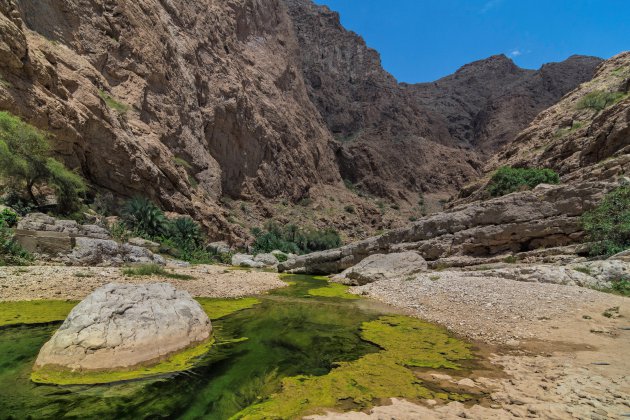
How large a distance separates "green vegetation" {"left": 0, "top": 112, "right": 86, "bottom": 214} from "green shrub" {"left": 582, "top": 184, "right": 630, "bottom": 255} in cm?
3129

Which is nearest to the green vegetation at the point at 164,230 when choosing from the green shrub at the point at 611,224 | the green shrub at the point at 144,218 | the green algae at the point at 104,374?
the green shrub at the point at 144,218

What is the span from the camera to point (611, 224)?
1498 cm

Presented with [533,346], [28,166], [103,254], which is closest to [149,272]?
[103,254]

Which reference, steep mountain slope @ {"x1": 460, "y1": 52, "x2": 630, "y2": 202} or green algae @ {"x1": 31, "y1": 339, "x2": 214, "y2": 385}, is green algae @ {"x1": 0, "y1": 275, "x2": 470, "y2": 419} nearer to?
green algae @ {"x1": 31, "y1": 339, "x2": 214, "y2": 385}

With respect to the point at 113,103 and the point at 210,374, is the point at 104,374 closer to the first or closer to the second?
the point at 210,374

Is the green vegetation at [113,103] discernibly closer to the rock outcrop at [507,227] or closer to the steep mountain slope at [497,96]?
the rock outcrop at [507,227]

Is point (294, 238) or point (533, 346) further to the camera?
point (294, 238)

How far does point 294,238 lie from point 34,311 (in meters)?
45.7

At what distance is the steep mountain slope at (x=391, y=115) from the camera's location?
9256cm

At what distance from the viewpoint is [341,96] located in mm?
99875

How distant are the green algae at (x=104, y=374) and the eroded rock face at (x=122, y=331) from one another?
0.09m

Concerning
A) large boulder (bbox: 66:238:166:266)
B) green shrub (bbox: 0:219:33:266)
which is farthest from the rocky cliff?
green shrub (bbox: 0:219:33:266)

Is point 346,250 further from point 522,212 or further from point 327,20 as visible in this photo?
point 327,20

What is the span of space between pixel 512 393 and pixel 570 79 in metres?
148
